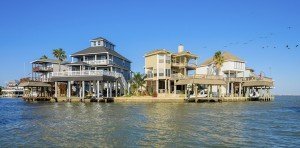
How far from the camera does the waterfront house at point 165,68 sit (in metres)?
71.8

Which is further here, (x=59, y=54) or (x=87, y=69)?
(x=59, y=54)

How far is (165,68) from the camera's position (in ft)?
238

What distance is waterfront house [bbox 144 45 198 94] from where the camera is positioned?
236 ft

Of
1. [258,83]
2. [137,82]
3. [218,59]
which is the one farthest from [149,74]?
[258,83]

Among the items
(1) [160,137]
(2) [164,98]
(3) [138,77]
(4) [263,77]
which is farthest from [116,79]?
(1) [160,137]

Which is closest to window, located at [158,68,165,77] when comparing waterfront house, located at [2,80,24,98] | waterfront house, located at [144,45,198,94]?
waterfront house, located at [144,45,198,94]

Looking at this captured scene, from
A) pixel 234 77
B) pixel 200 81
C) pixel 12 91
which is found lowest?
pixel 12 91

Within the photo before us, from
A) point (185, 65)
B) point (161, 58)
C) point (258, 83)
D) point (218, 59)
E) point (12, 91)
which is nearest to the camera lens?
point (161, 58)

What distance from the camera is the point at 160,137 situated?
2211 centimetres

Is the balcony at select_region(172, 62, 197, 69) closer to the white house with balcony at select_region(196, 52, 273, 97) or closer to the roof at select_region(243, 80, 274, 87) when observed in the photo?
the white house with balcony at select_region(196, 52, 273, 97)

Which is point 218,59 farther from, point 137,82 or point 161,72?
point 137,82

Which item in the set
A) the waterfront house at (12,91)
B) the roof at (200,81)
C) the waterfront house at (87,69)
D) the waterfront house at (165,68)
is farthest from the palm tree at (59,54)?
the waterfront house at (12,91)

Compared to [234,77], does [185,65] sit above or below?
above

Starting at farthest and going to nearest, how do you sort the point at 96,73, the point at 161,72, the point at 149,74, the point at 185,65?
the point at 149,74 < the point at 185,65 < the point at 161,72 < the point at 96,73
